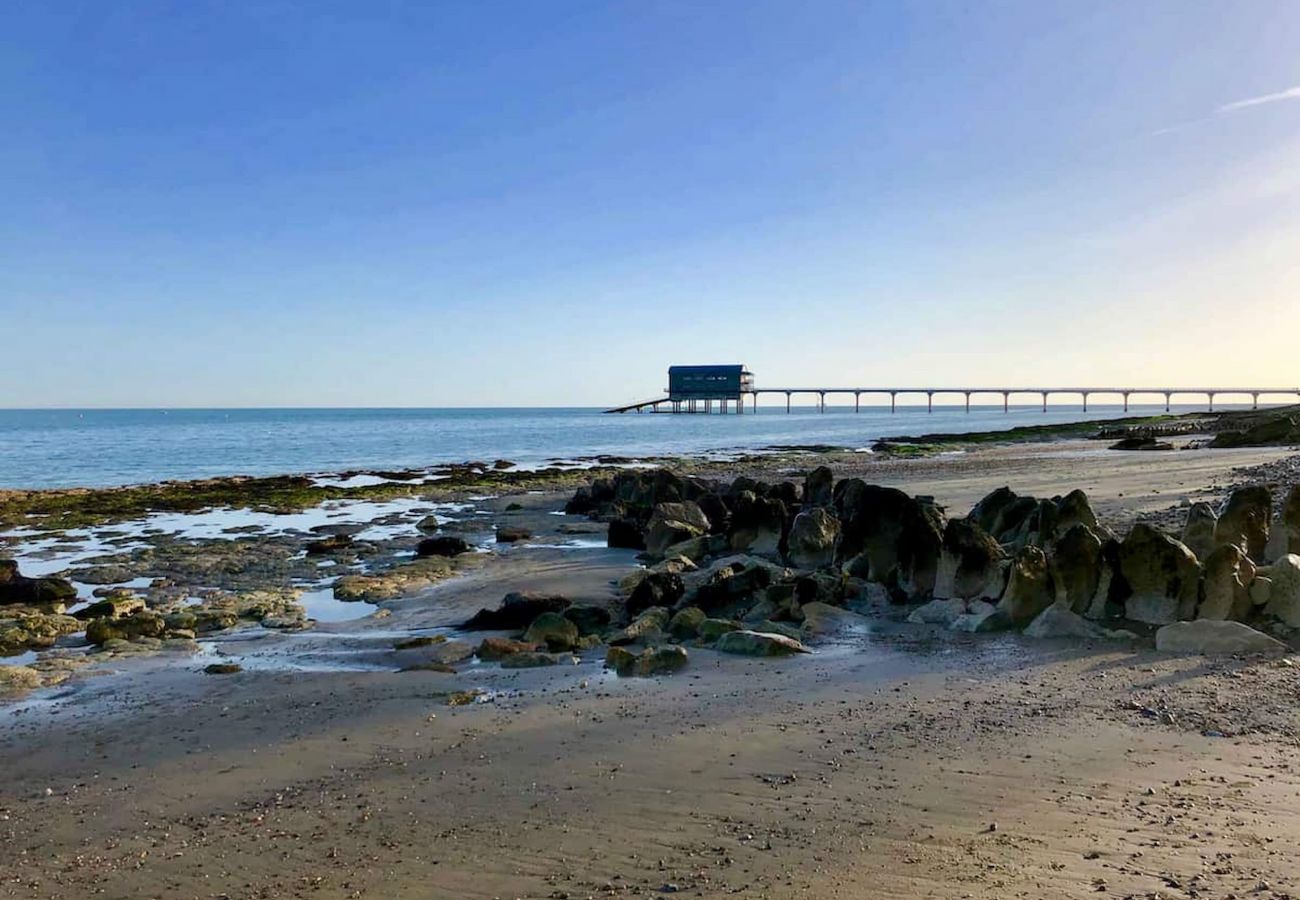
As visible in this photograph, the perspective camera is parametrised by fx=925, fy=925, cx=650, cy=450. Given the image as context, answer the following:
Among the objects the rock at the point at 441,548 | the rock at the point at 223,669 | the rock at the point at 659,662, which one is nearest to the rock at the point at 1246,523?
the rock at the point at 659,662

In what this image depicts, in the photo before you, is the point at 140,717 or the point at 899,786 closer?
the point at 899,786

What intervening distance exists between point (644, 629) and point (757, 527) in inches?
254

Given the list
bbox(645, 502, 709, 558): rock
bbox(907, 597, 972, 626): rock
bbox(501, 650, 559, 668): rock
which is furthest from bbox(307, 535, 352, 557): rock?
bbox(907, 597, 972, 626): rock

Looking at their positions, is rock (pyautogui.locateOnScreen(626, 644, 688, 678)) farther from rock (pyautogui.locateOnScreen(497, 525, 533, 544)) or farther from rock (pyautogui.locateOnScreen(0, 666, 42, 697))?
rock (pyautogui.locateOnScreen(497, 525, 533, 544))

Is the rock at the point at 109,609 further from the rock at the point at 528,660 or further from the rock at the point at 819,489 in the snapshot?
the rock at the point at 819,489

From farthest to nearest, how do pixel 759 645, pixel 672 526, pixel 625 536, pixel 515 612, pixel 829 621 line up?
pixel 625 536, pixel 672 526, pixel 515 612, pixel 829 621, pixel 759 645

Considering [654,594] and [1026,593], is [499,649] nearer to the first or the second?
[654,594]

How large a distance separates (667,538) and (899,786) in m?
11.7

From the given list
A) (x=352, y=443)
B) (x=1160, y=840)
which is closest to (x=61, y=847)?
(x=1160, y=840)

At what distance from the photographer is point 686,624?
1036cm

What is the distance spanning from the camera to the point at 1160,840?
4.93 metres

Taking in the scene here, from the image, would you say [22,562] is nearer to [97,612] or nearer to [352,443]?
[97,612]

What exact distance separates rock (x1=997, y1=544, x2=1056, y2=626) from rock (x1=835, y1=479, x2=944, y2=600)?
1.47 m

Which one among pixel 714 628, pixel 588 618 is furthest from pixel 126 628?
pixel 714 628
